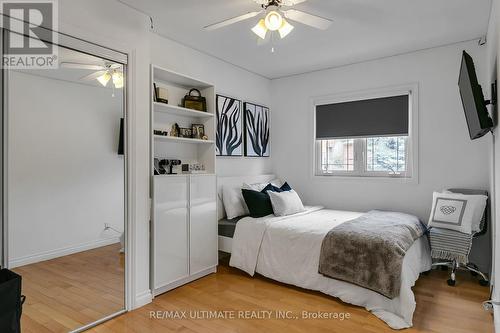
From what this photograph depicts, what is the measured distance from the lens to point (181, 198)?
9.95 feet

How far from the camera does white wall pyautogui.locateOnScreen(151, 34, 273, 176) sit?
333 centimetres

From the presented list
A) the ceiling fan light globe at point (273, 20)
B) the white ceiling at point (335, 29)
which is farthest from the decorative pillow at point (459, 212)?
the ceiling fan light globe at point (273, 20)

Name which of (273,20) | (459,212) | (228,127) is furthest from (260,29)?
(459,212)

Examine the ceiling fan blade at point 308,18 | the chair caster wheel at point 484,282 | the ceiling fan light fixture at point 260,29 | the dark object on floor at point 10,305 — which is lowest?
the chair caster wheel at point 484,282

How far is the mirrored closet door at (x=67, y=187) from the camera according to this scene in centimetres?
203

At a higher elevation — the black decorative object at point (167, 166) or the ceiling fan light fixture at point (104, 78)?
the ceiling fan light fixture at point (104, 78)

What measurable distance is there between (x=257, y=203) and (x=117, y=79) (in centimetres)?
194

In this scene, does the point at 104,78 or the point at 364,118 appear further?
the point at 364,118

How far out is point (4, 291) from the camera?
1.52 metres

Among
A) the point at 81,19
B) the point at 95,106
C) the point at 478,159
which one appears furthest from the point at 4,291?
the point at 478,159

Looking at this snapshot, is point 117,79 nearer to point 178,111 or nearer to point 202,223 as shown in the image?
point 178,111

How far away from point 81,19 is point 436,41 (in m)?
3.53

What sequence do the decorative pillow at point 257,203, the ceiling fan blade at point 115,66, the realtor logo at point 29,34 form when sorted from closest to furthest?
the realtor logo at point 29,34
the ceiling fan blade at point 115,66
the decorative pillow at point 257,203

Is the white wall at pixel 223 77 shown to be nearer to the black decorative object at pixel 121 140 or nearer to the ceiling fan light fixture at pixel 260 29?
the black decorative object at pixel 121 140
